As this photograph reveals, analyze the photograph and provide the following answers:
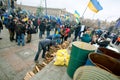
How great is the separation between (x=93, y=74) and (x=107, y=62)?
2.94ft

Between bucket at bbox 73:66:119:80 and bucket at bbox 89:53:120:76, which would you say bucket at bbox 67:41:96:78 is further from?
bucket at bbox 73:66:119:80

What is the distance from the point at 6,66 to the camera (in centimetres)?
500

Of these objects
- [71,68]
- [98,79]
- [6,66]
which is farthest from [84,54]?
[6,66]

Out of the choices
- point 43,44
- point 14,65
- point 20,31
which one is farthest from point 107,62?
point 20,31

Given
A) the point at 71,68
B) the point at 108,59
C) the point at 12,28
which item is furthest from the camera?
the point at 12,28

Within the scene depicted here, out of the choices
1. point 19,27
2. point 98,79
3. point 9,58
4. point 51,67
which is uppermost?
point 19,27

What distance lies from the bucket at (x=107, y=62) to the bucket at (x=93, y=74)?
53cm

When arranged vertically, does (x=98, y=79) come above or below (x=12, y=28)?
below

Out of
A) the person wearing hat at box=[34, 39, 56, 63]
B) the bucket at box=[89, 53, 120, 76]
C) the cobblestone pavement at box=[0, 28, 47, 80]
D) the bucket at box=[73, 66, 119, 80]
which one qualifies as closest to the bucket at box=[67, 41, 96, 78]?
the bucket at box=[89, 53, 120, 76]

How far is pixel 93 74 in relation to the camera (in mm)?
1919

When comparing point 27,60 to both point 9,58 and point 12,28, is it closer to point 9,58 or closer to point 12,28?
point 9,58

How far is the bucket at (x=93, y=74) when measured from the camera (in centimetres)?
179

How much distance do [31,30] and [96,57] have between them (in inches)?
285

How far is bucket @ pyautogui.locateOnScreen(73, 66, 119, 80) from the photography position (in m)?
1.79
